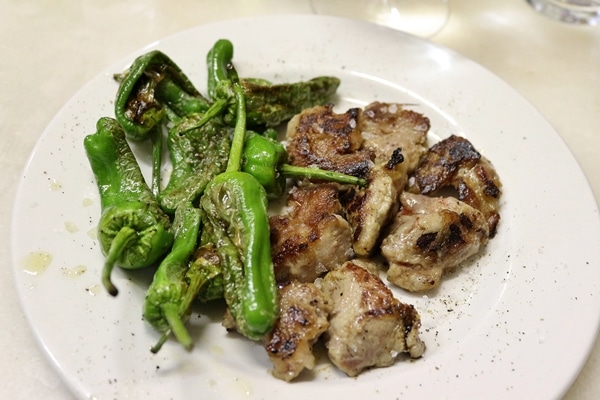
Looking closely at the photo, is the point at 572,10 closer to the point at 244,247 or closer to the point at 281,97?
the point at 281,97

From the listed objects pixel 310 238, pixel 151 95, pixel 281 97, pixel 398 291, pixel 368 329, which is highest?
pixel 151 95

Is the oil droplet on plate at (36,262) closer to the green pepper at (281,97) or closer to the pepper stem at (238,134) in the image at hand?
the pepper stem at (238,134)

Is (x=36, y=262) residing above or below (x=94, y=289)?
above

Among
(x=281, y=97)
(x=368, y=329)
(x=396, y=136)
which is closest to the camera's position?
(x=368, y=329)

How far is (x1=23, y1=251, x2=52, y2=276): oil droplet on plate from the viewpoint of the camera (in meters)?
2.36

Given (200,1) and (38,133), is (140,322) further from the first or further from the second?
(200,1)

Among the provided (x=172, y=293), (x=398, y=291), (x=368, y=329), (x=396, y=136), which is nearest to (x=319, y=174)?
(x=396, y=136)

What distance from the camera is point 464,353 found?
234 centimetres

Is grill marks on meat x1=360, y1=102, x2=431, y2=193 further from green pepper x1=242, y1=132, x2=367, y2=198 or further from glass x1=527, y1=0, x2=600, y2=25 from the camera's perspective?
glass x1=527, y1=0, x2=600, y2=25

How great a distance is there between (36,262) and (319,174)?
1.27 meters

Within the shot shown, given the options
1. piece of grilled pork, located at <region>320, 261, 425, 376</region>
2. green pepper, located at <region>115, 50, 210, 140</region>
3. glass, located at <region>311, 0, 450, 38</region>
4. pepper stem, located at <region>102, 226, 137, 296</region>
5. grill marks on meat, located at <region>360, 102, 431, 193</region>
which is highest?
green pepper, located at <region>115, 50, 210, 140</region>

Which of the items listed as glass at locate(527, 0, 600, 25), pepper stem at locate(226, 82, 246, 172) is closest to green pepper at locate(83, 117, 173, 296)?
pepper stem at locate(226, 82, 246, 172)

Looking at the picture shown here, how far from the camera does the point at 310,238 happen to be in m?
2.58

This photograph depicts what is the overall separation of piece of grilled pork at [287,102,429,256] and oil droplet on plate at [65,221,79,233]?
41.7 inches
